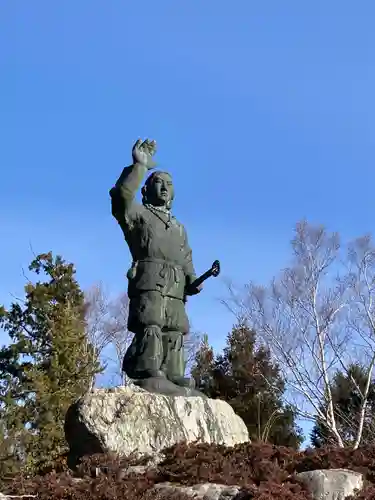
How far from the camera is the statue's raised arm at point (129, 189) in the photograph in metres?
7.31

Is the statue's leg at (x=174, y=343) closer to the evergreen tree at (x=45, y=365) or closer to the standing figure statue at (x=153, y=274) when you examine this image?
the standing figure statue at (x=153, y=274)

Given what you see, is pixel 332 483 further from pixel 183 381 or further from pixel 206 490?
pixel 183 381

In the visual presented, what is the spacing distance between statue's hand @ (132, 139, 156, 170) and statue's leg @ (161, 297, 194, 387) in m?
1.44

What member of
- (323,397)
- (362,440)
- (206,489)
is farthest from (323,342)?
(206,489)

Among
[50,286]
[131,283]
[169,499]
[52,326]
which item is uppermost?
[50,286]

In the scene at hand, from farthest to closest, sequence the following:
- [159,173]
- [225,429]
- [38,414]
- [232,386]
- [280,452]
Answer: [232,386] < [38,414] < [159,173] < [225,429] < [280,452]

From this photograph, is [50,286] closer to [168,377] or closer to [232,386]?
[232,386]

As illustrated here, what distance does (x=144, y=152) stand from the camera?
7637 mm

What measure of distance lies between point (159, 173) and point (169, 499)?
3812 mm

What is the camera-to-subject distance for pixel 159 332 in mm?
7168

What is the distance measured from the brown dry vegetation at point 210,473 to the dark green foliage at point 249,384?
1568 cm

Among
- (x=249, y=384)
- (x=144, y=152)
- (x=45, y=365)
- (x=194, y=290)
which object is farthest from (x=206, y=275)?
(x=249, y=384)

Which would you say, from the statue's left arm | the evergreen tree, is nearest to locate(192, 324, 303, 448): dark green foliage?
the evergreen tree

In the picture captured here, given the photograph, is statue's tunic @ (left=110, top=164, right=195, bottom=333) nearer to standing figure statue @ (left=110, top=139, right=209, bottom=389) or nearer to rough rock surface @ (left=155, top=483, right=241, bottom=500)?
standing figure statue @ (left=110, top=139, right=209, bottom=389)
